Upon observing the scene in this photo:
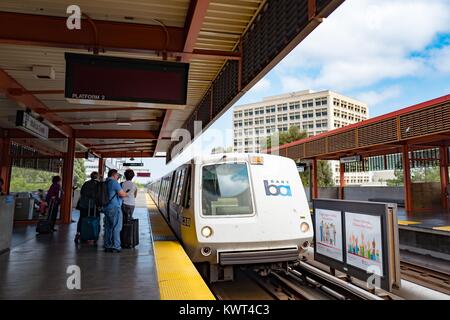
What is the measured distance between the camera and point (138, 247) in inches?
252

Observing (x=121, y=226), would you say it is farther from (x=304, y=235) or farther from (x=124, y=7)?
(x=124, y=7)

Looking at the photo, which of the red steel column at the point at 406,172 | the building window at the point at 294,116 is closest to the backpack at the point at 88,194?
the red steel column at the point at 406,172

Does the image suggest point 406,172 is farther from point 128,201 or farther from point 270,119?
point 270,119

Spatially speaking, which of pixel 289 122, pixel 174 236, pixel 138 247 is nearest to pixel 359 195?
pixel 174 236

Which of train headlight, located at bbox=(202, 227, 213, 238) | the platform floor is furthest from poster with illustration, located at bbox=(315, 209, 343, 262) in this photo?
the platform floor

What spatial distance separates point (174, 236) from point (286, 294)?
10.0ft

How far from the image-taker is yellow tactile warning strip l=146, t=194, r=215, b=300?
354cm

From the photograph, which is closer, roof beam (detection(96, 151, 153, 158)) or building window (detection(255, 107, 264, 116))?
roof beam (detection(96, 151, 153, 158))

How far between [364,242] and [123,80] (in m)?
4.27

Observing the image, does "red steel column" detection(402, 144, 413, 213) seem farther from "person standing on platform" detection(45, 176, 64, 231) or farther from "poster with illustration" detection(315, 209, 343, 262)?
"person standing on platform" detection(45, 176, 64, 231)

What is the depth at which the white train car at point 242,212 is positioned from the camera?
522 centimetres

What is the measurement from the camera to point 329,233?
598 centimetres

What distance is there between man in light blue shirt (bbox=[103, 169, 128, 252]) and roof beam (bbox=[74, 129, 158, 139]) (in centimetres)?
587

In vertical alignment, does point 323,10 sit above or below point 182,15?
below
